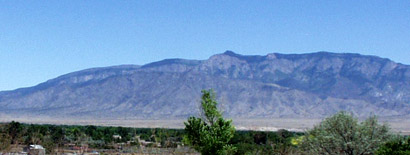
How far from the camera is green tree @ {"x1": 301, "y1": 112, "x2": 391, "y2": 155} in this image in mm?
26406

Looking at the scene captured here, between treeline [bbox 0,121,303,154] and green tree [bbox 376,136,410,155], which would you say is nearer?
green tree [bbox 376,136,410,155]

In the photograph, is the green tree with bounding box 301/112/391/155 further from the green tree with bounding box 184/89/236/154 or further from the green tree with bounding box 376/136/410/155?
the green tree with bounding box 184/89/236/154

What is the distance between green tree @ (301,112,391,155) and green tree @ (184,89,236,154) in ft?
20.5

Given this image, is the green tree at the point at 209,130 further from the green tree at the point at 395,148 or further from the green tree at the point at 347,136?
the green tree at the point at 347,136

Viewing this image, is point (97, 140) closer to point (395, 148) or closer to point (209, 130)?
point (209, 130)

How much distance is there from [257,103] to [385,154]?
580 feet

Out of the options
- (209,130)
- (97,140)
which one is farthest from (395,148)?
(97,140)

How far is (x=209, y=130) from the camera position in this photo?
22.1 meters

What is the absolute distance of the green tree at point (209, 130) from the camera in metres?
21.8

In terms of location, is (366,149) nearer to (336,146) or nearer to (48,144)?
(336,146)

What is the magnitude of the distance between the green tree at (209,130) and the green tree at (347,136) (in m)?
6.26

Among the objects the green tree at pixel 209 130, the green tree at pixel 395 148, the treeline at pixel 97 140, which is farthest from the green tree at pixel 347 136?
the green tree at pixel 209 130

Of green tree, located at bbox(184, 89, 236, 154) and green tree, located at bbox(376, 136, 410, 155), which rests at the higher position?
green tree, located at bbox(184, 89, 236, 154)

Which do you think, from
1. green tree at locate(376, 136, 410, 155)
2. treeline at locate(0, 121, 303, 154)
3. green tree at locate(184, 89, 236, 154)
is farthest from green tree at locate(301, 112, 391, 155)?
green tree at locate(184, 89, 236, 154)
